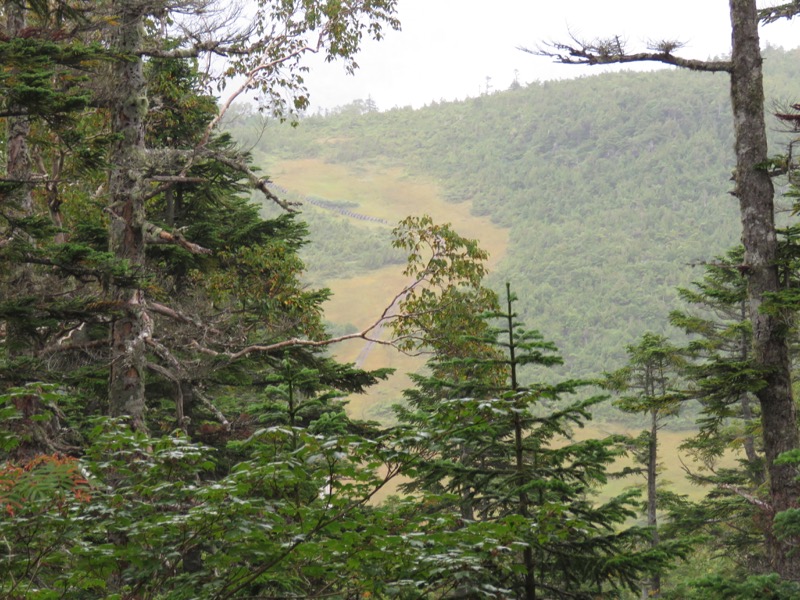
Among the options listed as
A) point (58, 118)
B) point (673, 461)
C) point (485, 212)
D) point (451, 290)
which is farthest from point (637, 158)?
point (58, 118)

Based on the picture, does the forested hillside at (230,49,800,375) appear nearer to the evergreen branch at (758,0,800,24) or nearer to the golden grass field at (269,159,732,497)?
the golden grass field at (269,159,732,497)

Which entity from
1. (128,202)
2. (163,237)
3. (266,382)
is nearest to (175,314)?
(163,237)

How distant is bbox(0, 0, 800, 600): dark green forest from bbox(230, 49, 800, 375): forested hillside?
45693 mm

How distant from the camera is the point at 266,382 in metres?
14.6

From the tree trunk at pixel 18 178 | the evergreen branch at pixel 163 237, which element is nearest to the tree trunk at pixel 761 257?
the evergreen branch at pixel 163 237

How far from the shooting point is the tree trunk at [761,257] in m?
8.75

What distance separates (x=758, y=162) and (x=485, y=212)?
91.0 meters

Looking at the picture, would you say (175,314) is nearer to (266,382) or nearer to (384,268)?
(266,382)

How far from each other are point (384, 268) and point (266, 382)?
6724cm

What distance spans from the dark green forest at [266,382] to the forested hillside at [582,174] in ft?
150

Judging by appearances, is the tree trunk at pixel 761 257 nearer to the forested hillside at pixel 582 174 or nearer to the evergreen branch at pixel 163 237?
the evergreen branch at pixel 163 237

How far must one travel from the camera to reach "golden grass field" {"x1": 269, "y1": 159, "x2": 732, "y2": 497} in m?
50.1

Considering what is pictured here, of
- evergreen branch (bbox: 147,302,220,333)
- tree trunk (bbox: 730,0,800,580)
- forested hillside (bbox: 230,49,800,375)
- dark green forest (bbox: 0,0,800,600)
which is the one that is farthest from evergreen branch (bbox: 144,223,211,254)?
forested hillside (bbox: 230,49,800,375)

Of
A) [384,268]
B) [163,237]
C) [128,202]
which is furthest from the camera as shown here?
[384,268]
